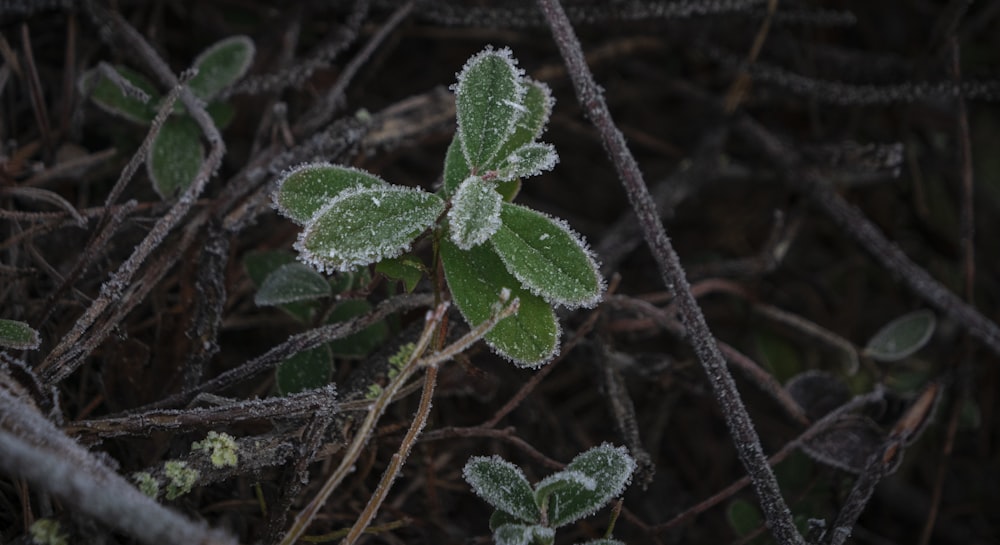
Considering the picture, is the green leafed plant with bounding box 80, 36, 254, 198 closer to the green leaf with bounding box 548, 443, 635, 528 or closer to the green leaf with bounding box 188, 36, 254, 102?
the green leaf with bounding box 188, 36, 254, 102

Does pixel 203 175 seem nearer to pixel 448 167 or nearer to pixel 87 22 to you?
pixel 448 167

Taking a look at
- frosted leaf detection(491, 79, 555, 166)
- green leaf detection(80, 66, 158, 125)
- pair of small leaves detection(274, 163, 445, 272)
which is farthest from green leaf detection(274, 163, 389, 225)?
green leaf detection(80, 66, 158, 125)

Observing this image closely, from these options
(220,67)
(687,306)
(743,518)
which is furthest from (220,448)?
(743,518)

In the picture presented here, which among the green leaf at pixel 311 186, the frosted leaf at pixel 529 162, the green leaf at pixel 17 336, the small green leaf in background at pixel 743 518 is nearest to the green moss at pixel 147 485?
the green leaf at pixel 17 336

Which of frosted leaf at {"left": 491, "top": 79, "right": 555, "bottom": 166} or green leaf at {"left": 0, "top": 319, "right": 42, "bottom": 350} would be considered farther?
frosted leaf at {"left": 491, "top": 79, "right": 555, "bottom": 166}

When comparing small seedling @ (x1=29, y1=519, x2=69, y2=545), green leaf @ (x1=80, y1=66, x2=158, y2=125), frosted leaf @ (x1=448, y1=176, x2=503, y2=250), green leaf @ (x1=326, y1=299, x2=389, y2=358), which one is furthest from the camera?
green leaf @ (x1=80, y1=66, x2=158, y2=125)

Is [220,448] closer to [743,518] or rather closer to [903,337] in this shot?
[743,518]

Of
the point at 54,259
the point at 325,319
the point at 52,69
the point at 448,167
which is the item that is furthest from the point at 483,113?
the point at 52,69

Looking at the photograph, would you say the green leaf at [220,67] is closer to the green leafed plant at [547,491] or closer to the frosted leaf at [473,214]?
the frosted leaf at [473,214]
